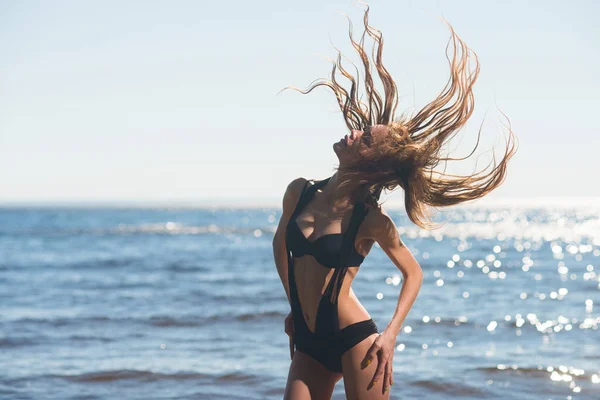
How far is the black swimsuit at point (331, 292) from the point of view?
4145 millimetres

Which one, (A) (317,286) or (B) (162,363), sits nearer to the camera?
(A) (317,286)

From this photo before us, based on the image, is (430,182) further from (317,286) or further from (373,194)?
(317,286)

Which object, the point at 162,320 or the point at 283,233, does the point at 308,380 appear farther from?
the point at 162,320

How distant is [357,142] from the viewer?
13.9 feet

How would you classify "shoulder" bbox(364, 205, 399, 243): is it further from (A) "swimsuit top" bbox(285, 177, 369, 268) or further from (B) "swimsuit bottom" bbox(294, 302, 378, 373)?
(B) "swimsuit bottom" bbox(294, 302, 378, 373)

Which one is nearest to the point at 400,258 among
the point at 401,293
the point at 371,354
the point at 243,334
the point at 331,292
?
the point at 401,293

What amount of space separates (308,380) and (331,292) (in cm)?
54

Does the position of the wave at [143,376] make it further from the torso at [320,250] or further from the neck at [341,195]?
the neck at [341,195]

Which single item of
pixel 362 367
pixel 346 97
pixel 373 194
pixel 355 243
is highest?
pixel 346 97

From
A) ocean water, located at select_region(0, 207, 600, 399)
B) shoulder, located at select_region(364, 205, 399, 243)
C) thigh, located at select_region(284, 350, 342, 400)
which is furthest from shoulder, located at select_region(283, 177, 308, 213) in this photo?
ocean water, located at select_region(0, 207, 600, 399)

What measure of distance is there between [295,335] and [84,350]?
7.19m

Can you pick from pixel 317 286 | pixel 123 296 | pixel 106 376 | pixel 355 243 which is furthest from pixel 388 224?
pixel 123 296

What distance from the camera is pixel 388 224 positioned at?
160 inches

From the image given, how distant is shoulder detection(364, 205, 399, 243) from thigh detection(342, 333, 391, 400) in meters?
0.57
